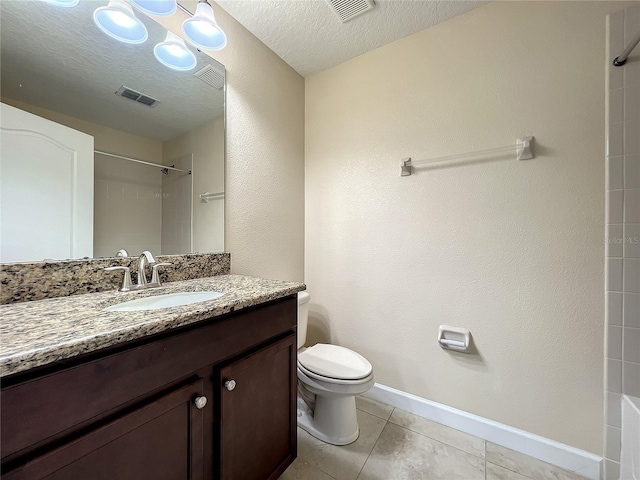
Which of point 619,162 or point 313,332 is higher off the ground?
point 619,162

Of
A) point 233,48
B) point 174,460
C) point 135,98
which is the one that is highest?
point 233,48

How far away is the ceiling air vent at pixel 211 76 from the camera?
1.34m

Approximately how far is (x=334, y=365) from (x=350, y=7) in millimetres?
1935

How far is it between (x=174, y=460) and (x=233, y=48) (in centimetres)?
190

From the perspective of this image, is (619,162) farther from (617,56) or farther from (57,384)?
(57,384)

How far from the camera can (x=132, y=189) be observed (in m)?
1.12

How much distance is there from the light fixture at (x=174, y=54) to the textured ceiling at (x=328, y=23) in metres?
0.40

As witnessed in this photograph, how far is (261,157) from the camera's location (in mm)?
1619

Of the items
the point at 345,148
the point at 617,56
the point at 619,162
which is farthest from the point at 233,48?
the point at 619,162

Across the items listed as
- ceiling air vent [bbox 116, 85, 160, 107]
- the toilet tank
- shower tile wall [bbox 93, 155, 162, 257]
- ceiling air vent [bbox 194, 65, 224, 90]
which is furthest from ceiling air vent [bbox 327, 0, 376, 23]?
the toilet tank

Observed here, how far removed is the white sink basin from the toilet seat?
2.18ft

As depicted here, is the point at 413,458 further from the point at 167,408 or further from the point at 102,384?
the point at 102,384

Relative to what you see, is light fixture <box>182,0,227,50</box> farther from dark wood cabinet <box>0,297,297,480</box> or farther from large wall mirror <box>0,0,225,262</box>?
dark wood cabinet <box>0,297,297,480</box>

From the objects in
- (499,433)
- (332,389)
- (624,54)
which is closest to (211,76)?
(332,389)
